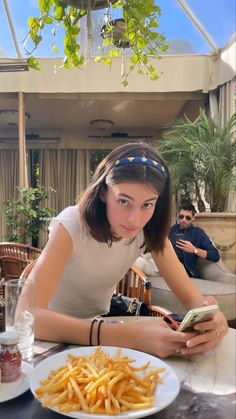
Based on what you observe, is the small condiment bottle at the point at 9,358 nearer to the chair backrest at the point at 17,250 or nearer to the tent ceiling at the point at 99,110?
the chair backrest at the point at 17,250

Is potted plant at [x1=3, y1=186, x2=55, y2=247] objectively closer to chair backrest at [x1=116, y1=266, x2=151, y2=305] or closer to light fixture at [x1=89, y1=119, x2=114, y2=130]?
light fixture at [x1=89, y1=119, x2=114, y2=130]

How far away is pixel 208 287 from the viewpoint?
98.6 inches

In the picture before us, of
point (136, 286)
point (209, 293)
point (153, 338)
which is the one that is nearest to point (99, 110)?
point (209, 293)

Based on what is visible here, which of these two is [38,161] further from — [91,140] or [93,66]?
[93,66]

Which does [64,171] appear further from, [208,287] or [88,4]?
[88,4]

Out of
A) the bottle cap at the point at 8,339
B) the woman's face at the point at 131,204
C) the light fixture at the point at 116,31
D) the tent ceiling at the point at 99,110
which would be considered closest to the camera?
the bottle cap at the point at 8,339

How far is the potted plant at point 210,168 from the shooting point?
3.21m

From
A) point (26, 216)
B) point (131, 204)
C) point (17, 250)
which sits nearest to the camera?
point (131, 204)

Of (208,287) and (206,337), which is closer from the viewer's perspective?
(206,337)

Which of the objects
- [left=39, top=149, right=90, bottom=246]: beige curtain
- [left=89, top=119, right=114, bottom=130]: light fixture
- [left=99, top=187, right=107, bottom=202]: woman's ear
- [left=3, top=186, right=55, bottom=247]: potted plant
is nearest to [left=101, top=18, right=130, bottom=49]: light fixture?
[left=99, top=187, right=107, bottom=202]: woman's ear

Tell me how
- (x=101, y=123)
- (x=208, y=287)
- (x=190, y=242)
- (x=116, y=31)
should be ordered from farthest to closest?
(x=101, y=123)
(x=190, y=242)
(x=208, y=287)
(x=116, y=31)

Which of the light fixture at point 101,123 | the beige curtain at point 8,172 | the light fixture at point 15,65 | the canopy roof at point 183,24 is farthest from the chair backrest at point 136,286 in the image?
the beige curtain at point 8,172

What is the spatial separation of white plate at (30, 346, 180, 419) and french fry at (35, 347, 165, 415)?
10mm

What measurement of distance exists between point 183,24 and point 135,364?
13.3 feet
